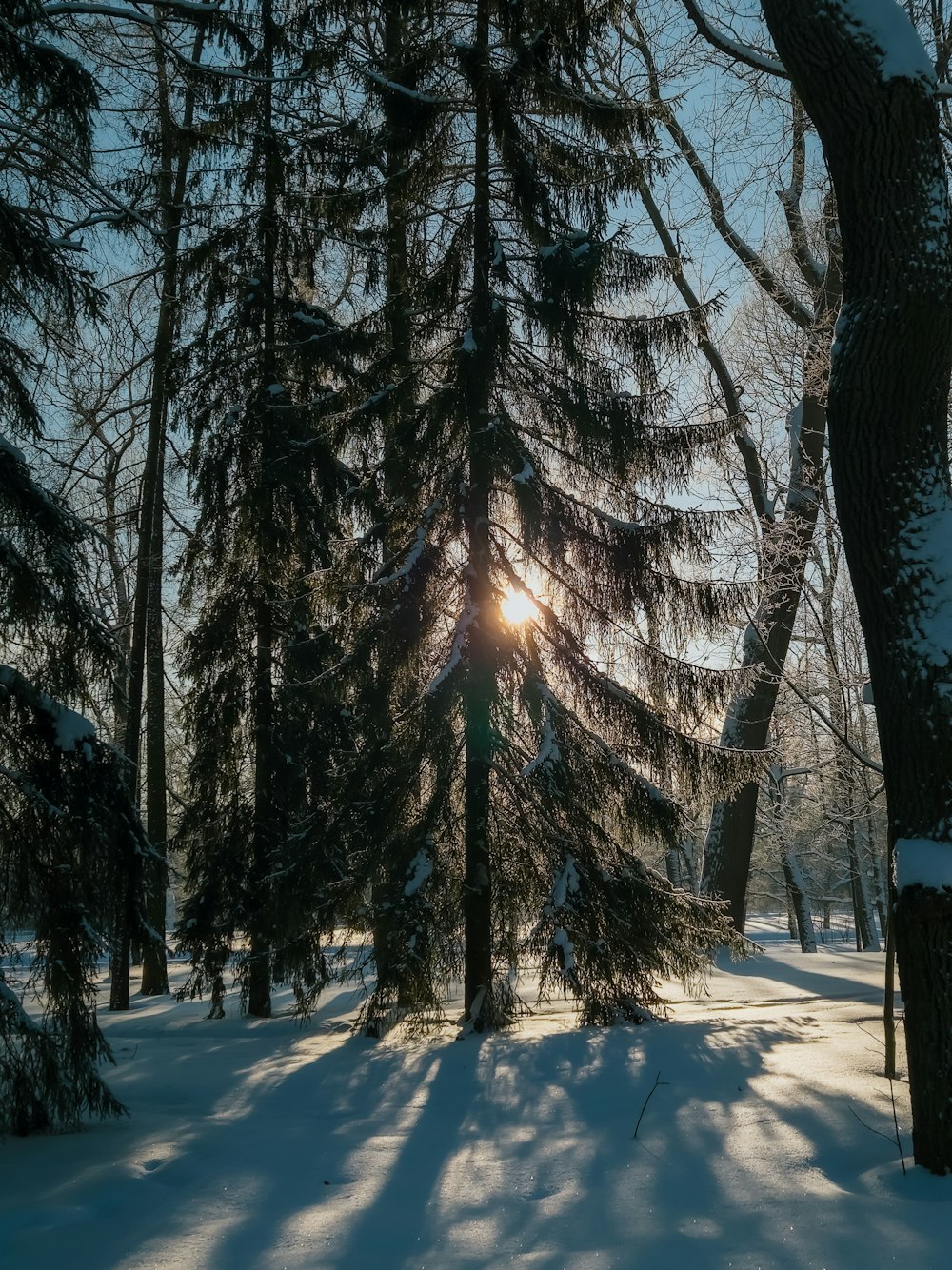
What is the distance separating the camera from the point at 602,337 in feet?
28.2

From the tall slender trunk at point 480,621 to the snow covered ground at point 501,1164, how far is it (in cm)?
95

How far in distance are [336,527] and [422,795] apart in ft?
13.7

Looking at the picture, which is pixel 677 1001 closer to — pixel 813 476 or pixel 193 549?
pixel 813 476

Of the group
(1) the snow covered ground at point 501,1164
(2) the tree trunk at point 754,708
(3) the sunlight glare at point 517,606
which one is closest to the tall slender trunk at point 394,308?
(3) the sunlight glare at point 517,606

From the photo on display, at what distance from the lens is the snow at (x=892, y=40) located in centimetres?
411

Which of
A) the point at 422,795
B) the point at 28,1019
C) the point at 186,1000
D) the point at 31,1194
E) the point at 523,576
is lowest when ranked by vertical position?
the point at 186,1000

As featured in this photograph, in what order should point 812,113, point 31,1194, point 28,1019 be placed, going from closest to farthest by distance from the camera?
point 31,1194 → point 812,113 → point 28,1019

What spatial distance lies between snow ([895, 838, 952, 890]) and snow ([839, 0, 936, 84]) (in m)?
3.15

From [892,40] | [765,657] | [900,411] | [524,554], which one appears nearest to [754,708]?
[765,657]

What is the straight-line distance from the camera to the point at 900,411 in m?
4.16

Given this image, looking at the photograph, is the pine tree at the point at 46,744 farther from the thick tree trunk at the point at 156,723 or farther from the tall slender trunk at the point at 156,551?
the thick tree trunk at the point at 156,723

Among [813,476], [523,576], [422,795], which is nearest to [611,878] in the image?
[422,795]

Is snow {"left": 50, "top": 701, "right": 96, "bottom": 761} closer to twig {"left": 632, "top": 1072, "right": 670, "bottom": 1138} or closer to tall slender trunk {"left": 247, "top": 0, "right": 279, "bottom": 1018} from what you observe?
twig {"left": 632, "top": 1072, "right": 670, "bottom": 1138}

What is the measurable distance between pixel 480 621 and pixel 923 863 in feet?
15.0
